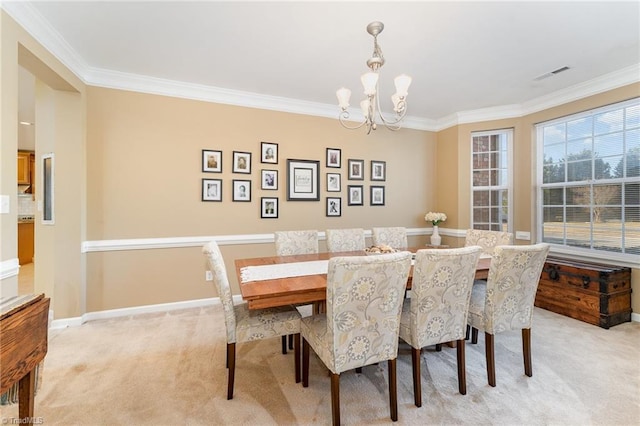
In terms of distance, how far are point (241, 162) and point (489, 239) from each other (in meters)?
2.96

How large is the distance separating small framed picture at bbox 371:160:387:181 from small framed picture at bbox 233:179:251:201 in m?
1.88

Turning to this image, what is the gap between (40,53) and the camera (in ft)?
7.55

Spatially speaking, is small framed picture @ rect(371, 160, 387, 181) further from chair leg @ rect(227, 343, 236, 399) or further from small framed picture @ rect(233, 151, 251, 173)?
chair leg @ rect(227, 343, 236, 399)

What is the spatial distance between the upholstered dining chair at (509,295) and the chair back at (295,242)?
5.18ft

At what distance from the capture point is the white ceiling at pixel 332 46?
2.11m

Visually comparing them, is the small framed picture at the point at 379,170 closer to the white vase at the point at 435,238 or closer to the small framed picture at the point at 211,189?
the white vase at the point at 435,238

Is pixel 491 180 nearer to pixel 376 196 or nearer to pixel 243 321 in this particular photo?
pixel 376 196

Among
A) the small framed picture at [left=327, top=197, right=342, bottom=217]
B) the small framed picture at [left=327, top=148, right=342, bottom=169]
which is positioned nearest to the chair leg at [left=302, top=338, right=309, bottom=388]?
the small framed picture at [left=327, top=197, right=342, bottom=217]

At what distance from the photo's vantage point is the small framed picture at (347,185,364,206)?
167 inches

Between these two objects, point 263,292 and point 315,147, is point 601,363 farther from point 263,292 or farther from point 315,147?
point 315,147

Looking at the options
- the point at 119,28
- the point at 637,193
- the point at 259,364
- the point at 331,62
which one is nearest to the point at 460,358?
the point at 259,364

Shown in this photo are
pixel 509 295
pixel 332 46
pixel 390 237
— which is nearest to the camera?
pixel 509 295

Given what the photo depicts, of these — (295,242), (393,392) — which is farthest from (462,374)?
(295,242)

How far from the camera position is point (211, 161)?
11.5ft
